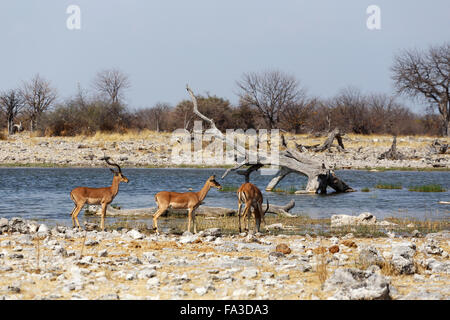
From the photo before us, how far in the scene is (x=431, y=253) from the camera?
9.42 metres

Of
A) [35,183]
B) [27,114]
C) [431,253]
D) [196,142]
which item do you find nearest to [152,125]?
[27,114]

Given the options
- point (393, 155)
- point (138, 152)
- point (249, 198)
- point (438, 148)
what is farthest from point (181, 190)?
point (438, 148)

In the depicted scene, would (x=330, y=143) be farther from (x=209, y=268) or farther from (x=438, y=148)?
(x=209, y=268)

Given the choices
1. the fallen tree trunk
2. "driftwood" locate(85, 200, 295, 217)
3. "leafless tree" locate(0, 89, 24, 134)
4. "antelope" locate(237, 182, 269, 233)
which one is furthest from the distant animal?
"antelope" locate(237, 182, 269, 233)

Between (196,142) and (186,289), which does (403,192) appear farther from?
(196,142)

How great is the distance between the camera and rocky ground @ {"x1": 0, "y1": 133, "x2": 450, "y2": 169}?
3684 centimetres

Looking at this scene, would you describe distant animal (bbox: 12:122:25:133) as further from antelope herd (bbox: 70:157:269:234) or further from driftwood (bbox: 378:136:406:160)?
antelope herd (bbox: 70:157:269:234)

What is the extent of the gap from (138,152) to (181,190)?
56.0 feet

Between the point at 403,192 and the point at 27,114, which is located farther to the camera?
the point at 27,114

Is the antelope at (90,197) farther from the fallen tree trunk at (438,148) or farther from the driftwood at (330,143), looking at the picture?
the fallen tree trunk at (438,148)

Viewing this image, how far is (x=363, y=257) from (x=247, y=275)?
2.03m

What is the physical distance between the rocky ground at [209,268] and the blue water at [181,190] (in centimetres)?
477

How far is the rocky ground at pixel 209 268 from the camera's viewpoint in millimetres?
6492

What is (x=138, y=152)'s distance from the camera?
133 ft
